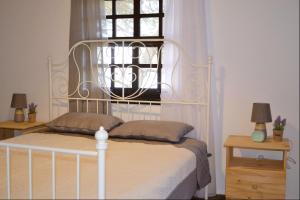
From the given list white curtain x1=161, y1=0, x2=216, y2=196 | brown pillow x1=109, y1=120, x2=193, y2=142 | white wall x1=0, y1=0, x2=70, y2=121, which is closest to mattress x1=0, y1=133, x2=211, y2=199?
brown pillow x1=109, y1=120, x2=193, y2=142

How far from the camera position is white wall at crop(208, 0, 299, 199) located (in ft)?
9.71

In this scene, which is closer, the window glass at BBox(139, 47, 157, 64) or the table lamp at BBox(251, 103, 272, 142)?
the table lamp at BBox(251, 103, 272, 142)

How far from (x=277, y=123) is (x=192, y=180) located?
88 centimetres

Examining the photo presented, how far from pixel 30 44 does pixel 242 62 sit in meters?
2.36

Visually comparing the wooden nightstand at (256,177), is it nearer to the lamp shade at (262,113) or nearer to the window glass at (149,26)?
the lamp shade at (262,113)

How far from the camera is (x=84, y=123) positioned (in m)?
3.24

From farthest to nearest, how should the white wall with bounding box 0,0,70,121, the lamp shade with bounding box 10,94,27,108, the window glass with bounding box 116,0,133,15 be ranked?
the white wall with bounding box 0,0,70,121
the lamp shade with bounding box 10,94,27,108
the window glass with bounding box 116,0,133,15

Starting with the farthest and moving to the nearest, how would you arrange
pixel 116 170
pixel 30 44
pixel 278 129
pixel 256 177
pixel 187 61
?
pixel 30 44 → pixel 187 61 → pixel 278 129 → pixel 256 177 → pixel 116 170

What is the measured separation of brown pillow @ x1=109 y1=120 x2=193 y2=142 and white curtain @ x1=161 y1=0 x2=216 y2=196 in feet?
0.66

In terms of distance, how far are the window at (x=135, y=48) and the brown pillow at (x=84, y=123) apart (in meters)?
0.42

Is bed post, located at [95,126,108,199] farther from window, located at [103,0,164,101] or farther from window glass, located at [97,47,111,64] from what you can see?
window glass, located at [97,47,111,64]

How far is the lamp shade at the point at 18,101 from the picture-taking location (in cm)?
376

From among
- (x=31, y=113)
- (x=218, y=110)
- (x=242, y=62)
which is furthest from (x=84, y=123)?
(x=242, y=62)

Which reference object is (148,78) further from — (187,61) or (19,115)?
(19,115)
